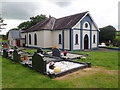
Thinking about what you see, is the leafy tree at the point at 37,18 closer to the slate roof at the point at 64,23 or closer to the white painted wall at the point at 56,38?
the slate roof at the point at 64,23

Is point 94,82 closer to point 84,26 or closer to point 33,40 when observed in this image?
point 84,26

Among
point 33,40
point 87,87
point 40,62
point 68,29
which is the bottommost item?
point 87,87

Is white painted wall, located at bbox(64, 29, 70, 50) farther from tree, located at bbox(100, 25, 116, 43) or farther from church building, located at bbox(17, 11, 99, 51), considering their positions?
tree, located at bbox(100, 25, 116, 43)

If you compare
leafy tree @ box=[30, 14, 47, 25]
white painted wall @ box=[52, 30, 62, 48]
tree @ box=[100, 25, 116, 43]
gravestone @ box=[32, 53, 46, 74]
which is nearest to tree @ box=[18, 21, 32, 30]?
leafy tree @ box=[30, 14, 47, 25]

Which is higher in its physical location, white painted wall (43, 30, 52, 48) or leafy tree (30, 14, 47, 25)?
leafy tree (30, 14, 47, 25)

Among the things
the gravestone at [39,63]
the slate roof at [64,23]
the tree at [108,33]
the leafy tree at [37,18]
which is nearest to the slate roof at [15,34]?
the slate roof at [64,23]

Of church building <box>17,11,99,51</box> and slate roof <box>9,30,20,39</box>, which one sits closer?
church building <box>17,11,99,51</box>

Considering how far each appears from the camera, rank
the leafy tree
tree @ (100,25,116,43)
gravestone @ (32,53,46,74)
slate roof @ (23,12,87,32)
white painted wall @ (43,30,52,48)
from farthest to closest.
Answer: the leafy tree
tree @ (100,25,116,43)
white painted wall @ (43,30,52,48)
slate roof @ (23,12,87,32)
gravestone @ (32,53,46,74)

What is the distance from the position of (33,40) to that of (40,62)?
822 inches

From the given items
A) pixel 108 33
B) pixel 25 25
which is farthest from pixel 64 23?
pixel 25 25

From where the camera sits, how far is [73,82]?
607cm

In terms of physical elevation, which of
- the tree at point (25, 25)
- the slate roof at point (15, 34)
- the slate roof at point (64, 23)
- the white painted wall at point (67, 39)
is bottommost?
the white painted wall at point (67, 39)

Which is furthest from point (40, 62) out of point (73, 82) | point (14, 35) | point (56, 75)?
point (14, 35)

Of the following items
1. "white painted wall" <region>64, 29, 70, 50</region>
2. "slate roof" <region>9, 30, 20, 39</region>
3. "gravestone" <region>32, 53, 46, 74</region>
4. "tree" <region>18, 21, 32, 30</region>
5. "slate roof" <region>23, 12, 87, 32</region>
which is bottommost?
"gravestone" <region>32, 53, 46, 74</region>
